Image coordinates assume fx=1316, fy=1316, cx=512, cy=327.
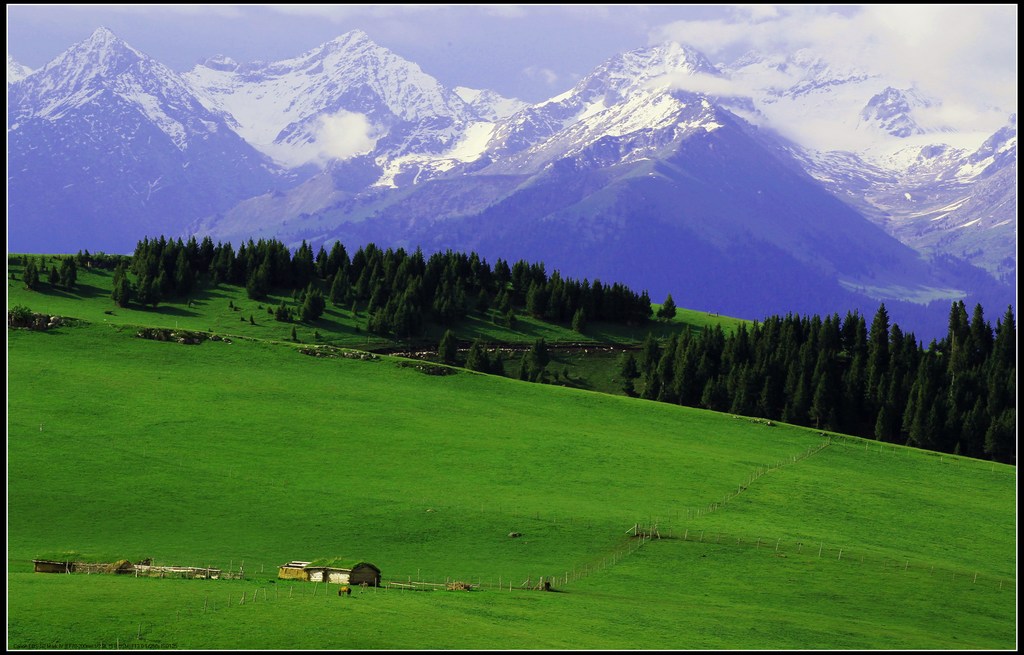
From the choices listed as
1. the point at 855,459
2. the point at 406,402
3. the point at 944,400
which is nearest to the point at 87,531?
the point at 406,402

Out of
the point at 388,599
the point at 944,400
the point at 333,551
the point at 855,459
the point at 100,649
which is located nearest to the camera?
the point at 100,649

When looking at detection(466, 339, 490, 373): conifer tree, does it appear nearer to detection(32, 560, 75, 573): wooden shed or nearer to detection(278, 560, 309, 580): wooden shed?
detection(278, 560, 309, 580): wooden shed

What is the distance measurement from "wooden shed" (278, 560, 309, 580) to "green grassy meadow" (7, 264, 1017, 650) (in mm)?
2762

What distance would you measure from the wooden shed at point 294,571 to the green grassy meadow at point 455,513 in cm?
276

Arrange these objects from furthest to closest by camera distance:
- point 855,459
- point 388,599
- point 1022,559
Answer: point 855,459
point 1022,559
point 388,599

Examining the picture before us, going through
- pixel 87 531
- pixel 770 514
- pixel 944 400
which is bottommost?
pixel 87 531

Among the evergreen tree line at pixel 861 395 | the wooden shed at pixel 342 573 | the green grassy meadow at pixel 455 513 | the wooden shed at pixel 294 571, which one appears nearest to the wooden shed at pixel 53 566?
the green grassy meadow at pixel 455 513

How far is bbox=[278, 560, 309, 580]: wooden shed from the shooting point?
90.2 meters

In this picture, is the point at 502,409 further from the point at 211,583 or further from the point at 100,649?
the point at 100,649

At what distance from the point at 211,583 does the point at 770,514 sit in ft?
187

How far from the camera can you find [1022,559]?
114 meters

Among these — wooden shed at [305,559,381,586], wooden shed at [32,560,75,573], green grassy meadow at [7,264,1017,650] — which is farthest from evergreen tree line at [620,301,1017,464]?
wooden shed at [32,560,75,573]

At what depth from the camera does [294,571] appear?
298ft

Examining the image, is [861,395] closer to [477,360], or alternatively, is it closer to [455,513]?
[477,360]
